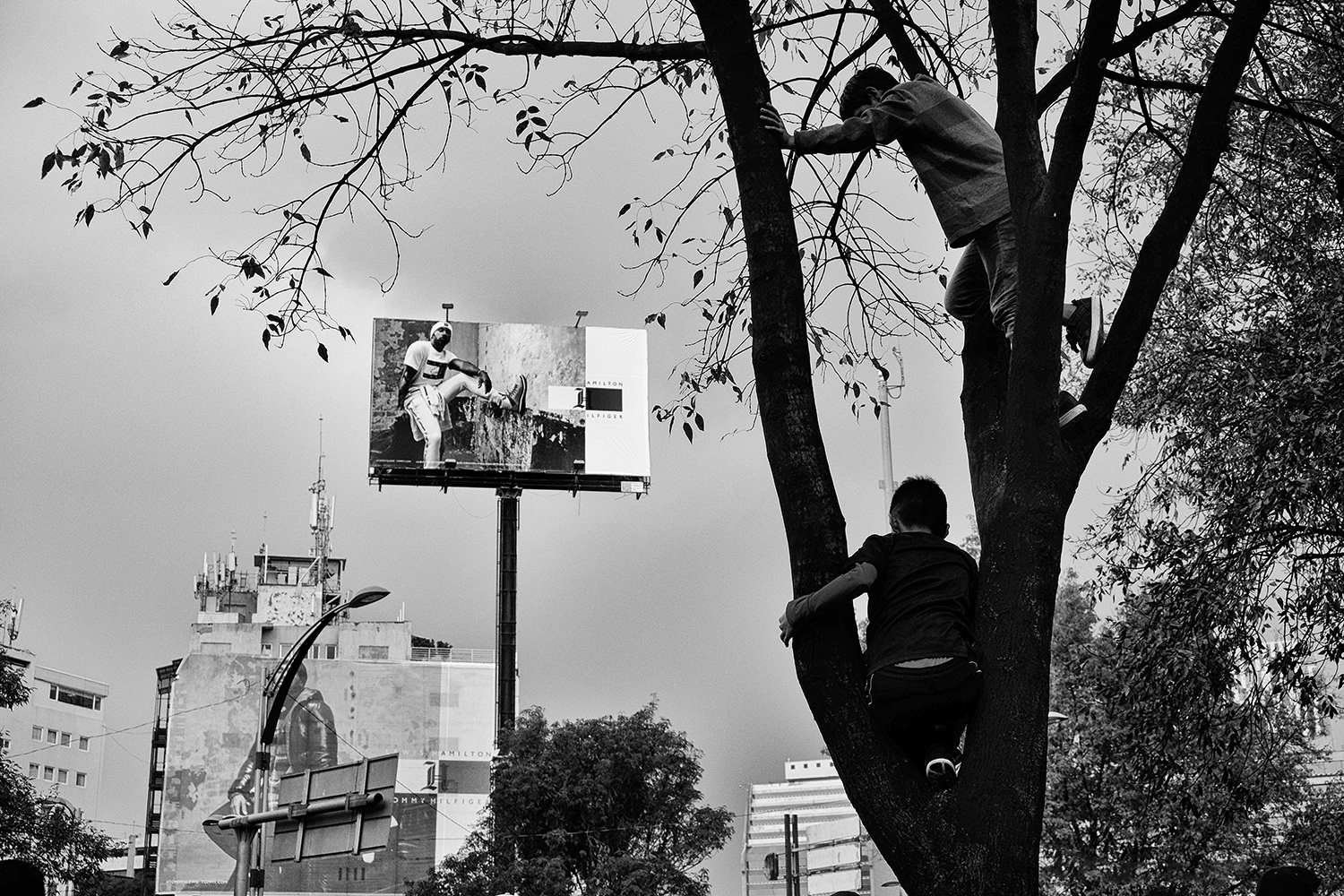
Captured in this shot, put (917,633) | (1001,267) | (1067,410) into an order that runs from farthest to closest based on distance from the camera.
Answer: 1. (1001,267)
2. (1067,410)
3. (917,633)

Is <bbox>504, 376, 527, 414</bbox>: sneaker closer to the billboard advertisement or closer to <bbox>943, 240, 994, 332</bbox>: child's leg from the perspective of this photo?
the billboard advertisement

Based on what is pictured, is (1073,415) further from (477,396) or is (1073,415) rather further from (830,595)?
(477,396)

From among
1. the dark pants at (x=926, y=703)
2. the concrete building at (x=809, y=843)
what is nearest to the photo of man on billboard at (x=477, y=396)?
the concrete building at (x=809, y=843)

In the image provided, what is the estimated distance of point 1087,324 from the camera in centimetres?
470

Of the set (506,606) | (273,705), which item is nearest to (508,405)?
(506,606)

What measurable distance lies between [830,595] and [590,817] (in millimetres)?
33552

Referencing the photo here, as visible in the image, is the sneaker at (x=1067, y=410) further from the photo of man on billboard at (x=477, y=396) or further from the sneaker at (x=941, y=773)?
the photo of man on billboard at (x=477, y=396)

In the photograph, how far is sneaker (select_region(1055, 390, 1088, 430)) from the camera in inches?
152

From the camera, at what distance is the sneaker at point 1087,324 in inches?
184

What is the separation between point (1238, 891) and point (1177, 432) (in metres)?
Answer: 12.6

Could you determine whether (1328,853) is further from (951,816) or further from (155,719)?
(155,719)

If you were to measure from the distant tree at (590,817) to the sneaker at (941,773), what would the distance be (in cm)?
3145

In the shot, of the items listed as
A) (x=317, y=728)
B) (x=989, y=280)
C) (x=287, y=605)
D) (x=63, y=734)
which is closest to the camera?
(x=989, y=280)

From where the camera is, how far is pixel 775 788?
190875mm
